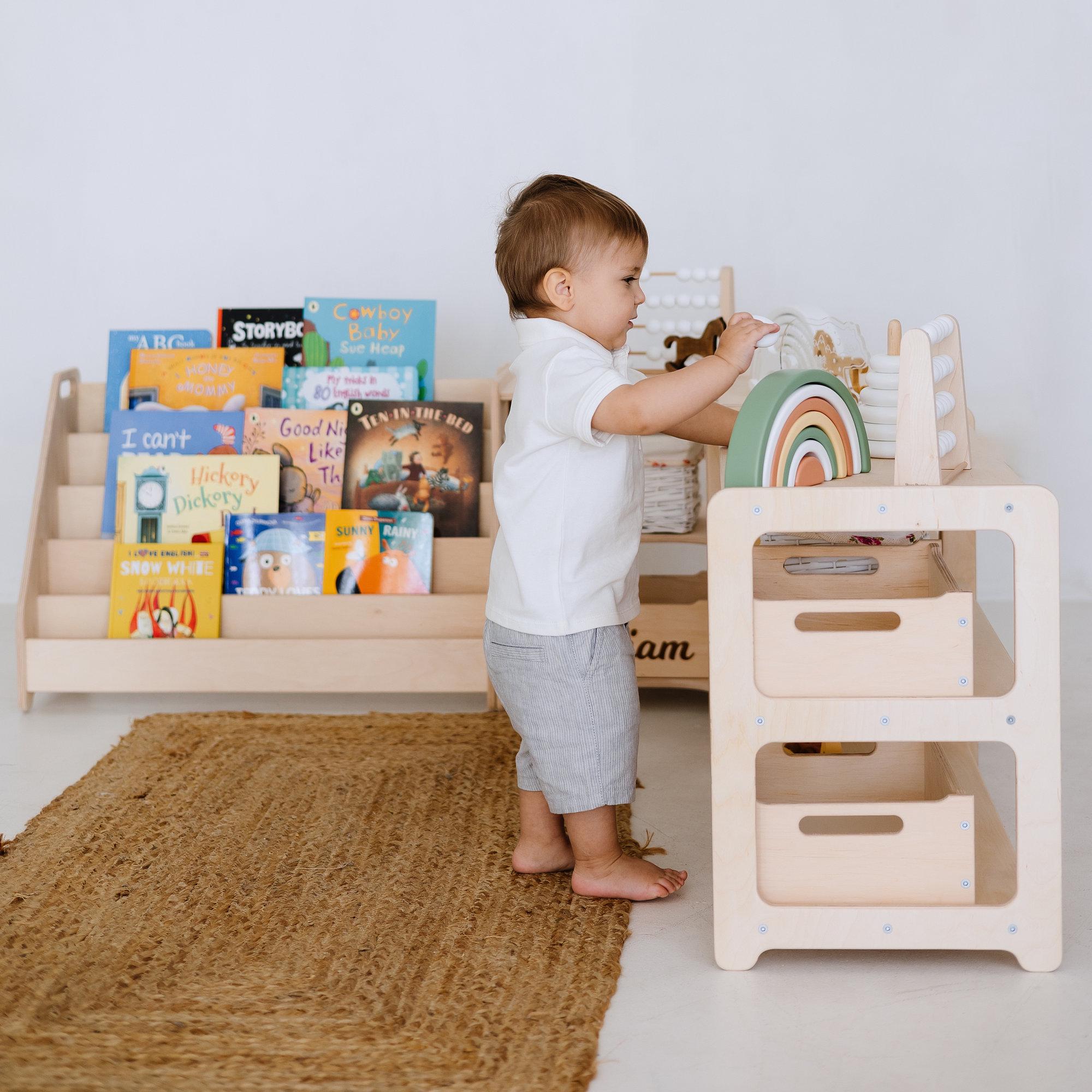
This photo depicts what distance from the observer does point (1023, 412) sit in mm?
2914

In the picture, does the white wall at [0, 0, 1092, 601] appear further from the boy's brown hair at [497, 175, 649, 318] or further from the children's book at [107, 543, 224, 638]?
the boy's brown hair at [497, 175, 649, 318]

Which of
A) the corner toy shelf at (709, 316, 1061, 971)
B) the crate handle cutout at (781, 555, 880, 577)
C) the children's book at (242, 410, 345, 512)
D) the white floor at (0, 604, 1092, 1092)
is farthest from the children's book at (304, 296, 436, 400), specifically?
the corner toy shelf at (709, 316, 1061, 971)

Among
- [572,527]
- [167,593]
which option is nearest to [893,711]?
[572,527]

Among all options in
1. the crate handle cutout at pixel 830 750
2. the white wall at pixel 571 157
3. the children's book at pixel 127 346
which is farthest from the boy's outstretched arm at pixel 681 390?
the white wall at pixel 571 157

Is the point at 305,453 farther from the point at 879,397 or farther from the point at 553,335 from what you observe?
the point at 879,397

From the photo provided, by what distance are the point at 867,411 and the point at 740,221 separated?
1.42 m

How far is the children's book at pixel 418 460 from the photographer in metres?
2.34

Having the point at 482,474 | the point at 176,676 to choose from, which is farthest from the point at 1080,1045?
the point at 176,676

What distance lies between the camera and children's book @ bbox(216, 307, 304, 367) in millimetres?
2459

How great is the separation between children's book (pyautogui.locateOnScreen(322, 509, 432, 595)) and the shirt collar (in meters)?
0.88

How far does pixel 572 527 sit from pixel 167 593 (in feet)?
3.76

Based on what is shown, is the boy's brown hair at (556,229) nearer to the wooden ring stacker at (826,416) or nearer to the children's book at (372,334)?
the wooden ring stacker at (826,416)

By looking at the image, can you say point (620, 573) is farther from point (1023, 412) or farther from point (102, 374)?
point (102, 374)

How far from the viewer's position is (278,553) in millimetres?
2328
